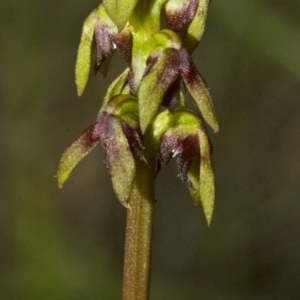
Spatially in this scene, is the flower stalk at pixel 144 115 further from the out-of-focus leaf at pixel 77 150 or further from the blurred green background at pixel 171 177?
the blurred green background at pixel 171 177

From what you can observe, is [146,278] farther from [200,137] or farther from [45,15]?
[45,15]

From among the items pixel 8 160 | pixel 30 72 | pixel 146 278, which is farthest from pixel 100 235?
pixel 146 278

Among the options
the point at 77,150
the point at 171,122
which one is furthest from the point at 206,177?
the point at 77,150

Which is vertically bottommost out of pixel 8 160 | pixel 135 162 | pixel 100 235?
pixel 135 162

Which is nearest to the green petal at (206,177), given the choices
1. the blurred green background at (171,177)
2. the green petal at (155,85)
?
the green petal at (155,85)

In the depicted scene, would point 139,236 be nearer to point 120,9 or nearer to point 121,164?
point 121,164

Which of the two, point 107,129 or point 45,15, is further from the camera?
point 45,15

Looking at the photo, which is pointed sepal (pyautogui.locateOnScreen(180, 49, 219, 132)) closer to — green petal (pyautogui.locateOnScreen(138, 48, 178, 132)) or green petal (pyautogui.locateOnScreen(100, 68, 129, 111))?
green petal (pyautogui.locateOnScreen(138, 48, 178, 132))
